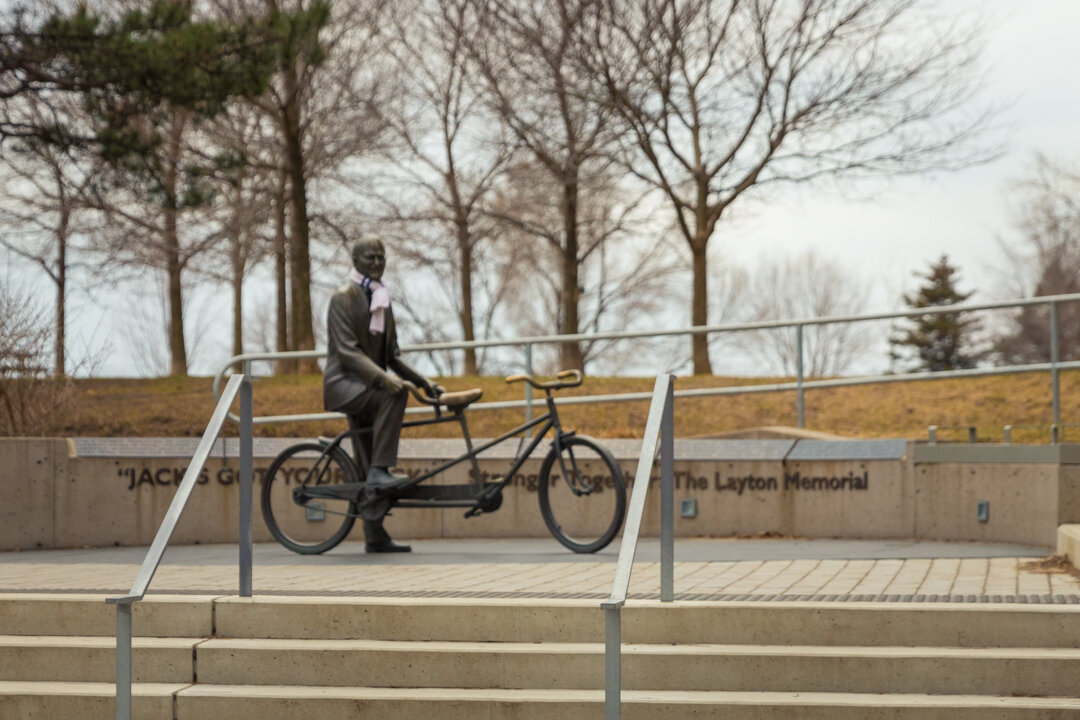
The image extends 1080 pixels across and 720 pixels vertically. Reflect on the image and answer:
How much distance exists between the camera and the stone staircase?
5.16 meters

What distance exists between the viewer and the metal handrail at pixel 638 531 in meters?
4.52

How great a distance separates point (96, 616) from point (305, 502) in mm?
3028

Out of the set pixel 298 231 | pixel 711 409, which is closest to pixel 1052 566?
pixel 711 409

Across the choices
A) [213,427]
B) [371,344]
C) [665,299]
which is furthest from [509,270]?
[213,427]

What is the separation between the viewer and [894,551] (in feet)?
29.2

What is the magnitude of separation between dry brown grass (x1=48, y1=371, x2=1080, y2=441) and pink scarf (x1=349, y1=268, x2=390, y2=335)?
4.67 m

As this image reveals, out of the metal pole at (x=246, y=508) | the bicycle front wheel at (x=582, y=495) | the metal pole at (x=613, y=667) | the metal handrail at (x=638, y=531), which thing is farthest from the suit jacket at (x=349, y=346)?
the metal pole at (x=613, y=667)

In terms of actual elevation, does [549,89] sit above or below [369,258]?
above

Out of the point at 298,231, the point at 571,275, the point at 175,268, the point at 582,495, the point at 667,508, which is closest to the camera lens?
the point at 667,508

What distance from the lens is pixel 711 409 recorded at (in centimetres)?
1569

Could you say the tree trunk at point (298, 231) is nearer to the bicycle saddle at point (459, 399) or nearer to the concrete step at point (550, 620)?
the bicycle saddle at point (459, 399)

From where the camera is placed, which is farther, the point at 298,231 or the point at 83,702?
the point at 298,231

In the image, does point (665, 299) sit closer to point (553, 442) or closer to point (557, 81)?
point (557, 81)

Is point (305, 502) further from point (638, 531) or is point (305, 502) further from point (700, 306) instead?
point (700, 306)
